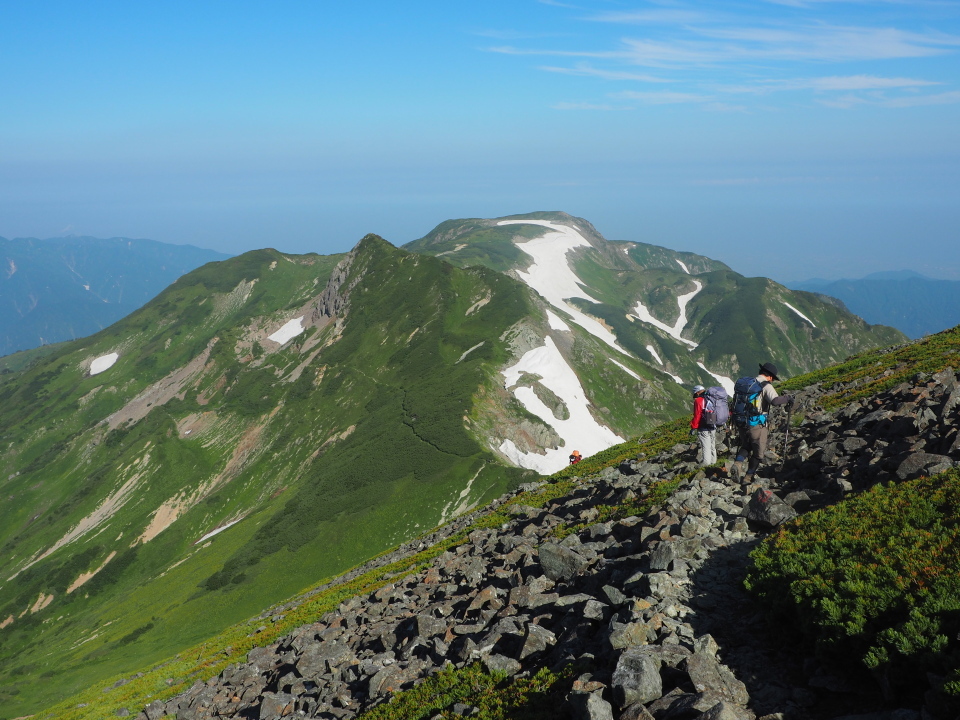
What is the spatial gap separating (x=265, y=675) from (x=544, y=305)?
525 feet

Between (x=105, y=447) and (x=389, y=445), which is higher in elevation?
(x=389, y=445)

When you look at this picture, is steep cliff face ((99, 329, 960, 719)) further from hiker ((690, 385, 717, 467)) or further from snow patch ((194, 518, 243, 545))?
snow patch ((194, 518, 243, 545))

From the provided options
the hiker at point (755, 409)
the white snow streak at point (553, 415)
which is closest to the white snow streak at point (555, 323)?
the white snow streak at point (553, 415)

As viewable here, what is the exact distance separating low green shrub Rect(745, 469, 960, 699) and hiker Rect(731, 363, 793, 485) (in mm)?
5722

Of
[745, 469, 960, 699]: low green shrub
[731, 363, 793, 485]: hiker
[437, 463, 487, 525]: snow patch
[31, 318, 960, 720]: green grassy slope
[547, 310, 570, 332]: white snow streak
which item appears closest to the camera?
[745, 469, 960, 699]: low green shrub

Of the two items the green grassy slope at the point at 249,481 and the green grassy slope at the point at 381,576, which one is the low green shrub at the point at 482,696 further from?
the green grassy slope at the point at 249,481

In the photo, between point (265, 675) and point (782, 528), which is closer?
point (782, 528)

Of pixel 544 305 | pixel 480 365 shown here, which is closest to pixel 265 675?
pixel 480 365

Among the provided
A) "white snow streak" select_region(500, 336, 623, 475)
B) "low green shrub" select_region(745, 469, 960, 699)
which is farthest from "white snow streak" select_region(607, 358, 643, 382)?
"low green shrub" select_region(745, 469, 960, 699)

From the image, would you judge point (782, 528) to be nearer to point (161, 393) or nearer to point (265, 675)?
point (265, 675)

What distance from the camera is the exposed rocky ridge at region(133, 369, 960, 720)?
40.0 feet

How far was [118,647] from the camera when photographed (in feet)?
303

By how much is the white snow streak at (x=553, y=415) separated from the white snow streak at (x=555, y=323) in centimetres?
1322

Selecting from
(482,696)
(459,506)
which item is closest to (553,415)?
(459,506)
